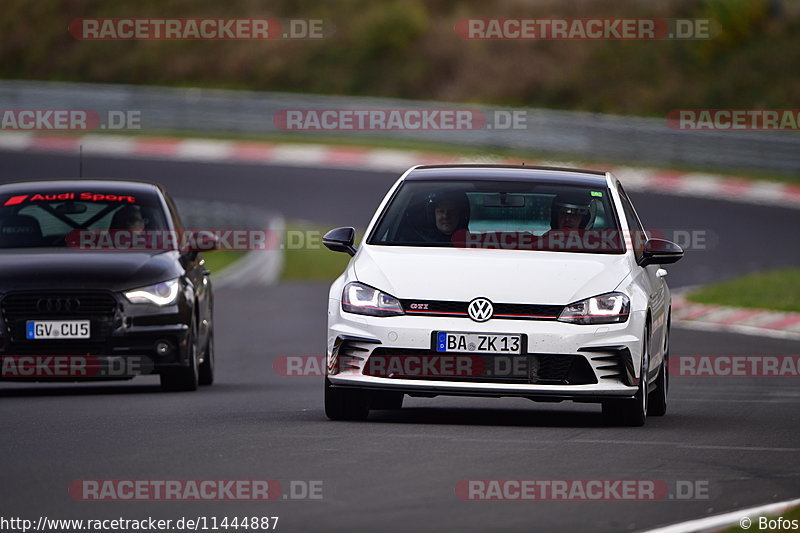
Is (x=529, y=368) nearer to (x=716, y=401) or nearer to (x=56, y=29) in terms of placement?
(x=716, y=401)

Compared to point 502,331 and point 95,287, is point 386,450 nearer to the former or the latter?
point 502,331

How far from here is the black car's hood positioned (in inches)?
492

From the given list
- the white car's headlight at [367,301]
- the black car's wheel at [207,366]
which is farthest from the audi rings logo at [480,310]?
the black car's wheel at [207,366]

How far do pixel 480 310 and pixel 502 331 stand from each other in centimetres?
17

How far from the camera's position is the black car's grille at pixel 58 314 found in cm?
1241

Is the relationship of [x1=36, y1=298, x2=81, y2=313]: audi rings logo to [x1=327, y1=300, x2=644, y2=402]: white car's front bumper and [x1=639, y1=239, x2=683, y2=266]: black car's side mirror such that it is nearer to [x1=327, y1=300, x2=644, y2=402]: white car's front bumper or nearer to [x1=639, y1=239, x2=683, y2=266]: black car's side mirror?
[x1=327, y1=300, x2=644, y2=402]: white car's front bumper

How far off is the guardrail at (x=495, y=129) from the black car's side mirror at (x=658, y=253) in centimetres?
2576

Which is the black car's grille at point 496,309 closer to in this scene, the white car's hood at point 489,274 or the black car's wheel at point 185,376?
the white car's hood at point 489,274

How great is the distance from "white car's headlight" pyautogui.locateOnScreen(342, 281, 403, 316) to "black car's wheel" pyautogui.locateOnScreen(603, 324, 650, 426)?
1.44m

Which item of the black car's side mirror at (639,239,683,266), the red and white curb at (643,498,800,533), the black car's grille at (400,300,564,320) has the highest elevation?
the black car's side mirror at (639,239,683,266)

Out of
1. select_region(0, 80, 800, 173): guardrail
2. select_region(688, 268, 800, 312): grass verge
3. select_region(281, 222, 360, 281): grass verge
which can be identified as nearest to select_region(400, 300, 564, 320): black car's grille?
select_region(688, 268, 800, 312): grass verge

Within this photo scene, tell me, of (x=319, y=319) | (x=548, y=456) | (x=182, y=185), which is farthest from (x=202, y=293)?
(x=182, y=185)

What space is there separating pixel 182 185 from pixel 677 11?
17003mm

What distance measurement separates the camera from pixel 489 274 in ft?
33.4
